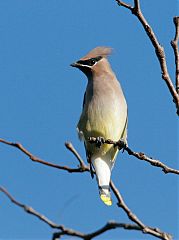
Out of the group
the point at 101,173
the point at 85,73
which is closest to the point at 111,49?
the point at 85,73

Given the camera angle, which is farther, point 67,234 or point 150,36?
point 150,36

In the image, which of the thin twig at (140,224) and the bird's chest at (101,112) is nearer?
the thin twig at (140,224)

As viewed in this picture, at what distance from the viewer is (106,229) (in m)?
1.54

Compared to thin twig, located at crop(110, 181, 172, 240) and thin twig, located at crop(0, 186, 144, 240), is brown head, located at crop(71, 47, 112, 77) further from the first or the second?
thin twig, located at crop(0, 186, 144, 240)

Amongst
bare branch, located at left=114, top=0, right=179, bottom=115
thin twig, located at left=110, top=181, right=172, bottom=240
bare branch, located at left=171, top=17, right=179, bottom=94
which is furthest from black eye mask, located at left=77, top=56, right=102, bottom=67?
thin twig, located at left=110, top=181, right=172, bottom=240

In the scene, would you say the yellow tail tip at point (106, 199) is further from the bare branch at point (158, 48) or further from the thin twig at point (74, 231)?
the thin twig at point (74, 231)

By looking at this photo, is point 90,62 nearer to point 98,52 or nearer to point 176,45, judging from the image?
point 98,52

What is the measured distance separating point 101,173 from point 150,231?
2229 millimetres

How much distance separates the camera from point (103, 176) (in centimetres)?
417

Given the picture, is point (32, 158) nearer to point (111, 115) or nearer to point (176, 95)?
point (176, 95)

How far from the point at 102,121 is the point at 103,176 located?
0.46 meters

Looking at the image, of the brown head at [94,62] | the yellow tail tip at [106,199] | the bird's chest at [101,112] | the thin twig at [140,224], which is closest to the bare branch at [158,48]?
the thin twig at [140,224]

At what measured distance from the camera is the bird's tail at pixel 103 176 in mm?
3873

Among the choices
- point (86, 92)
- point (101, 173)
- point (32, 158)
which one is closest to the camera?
point (32, 158)
